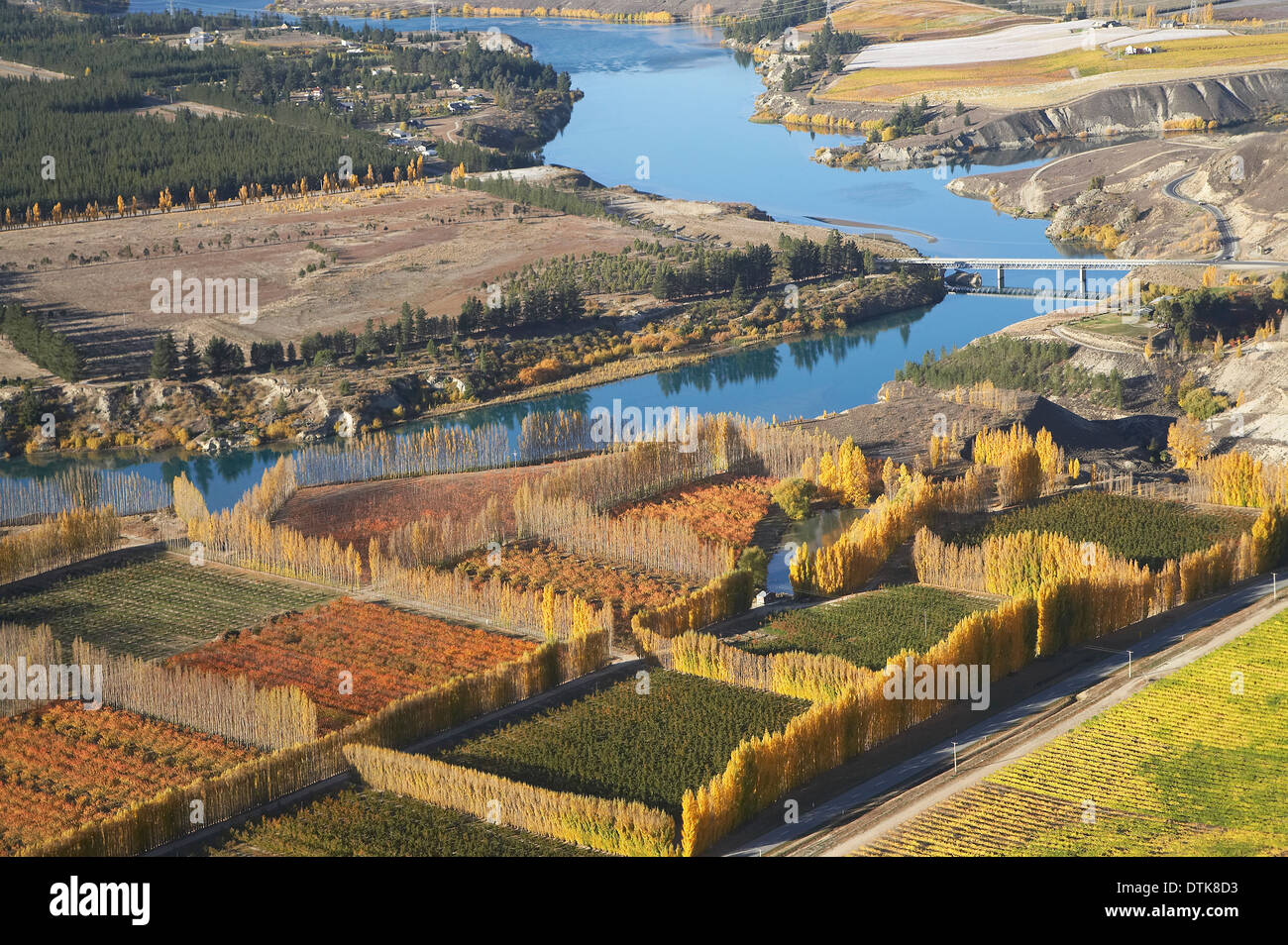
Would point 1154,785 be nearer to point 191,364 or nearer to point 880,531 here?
point 880,531

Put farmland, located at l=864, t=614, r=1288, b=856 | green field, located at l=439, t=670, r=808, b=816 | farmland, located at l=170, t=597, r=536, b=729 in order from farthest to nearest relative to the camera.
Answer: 1. farmland, located at l=170, t=597, r=536, b=729
2. green field, located at l=439, t=670, r=808, b=816
3. farmland, located at l=864, t=614, r=1288, b=856

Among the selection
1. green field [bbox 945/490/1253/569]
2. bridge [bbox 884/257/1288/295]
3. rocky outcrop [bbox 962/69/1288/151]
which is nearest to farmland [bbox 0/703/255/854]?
green field [bbox 945/490/1253/569]

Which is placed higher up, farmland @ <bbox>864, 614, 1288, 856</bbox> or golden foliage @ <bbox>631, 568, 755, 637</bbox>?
golden foliage @ <bbox>631, 568, 755, 637</bbox>

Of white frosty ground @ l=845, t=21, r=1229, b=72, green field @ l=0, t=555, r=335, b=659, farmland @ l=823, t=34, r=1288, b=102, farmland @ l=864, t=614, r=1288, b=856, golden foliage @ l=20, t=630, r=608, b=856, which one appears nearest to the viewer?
farmland @ l=864, t=614, r=1288, b=856

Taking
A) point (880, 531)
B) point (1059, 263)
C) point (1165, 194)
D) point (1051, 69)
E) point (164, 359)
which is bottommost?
point (880, 531)

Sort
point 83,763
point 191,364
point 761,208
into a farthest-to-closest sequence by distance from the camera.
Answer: point 761,208 < point 191,364 < point 83,763

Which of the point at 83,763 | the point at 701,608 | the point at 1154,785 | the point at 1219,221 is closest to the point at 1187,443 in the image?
the point at 701,608

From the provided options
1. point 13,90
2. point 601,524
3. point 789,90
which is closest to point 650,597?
point 601,524

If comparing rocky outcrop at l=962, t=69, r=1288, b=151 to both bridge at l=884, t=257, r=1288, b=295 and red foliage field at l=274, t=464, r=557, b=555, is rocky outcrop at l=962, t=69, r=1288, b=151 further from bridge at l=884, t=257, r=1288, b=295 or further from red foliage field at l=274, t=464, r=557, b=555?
red foliage field at l=274, t=464, r=557, b=555
